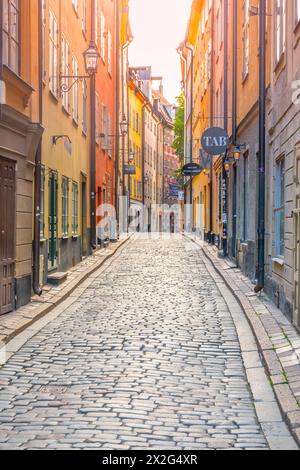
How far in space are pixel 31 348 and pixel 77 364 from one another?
1168 mm

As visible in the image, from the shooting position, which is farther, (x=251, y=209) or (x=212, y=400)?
(x=251, y=209)

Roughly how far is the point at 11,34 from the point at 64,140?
6.28 meters

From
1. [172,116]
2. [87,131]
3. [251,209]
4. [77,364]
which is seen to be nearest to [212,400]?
[77,364]

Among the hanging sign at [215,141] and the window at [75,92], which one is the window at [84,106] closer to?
the window at [75,92]

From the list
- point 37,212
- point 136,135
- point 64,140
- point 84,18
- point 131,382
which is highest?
point 136,135

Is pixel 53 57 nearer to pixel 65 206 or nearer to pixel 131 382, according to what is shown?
pixel 65 206

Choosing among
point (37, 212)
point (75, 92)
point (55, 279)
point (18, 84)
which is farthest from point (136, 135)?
point (18, 84)

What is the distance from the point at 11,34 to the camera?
A: 11.6 m

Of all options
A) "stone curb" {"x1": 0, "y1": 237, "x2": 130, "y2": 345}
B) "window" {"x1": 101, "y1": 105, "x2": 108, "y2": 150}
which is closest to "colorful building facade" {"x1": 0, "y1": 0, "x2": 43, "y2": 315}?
"stone curb" {"x1": 0, "y1": 237, "x2": 130, "y2": 345}

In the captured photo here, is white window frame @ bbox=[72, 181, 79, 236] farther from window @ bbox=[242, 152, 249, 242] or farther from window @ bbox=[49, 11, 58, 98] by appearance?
window @ bbox=[242, 152, 249, 242]

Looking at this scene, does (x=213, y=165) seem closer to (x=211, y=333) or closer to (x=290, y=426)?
(x=211, y=333)

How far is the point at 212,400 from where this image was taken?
256 inches

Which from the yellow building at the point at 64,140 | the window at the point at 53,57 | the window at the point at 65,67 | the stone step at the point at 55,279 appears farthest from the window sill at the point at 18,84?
the window at the point at 65,67

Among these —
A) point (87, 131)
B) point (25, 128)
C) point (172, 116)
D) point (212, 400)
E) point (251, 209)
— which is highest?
point (172, 116)
